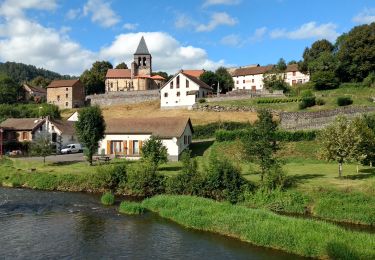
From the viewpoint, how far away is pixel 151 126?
5003cm

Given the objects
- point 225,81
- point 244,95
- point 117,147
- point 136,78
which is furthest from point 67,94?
point 117,147

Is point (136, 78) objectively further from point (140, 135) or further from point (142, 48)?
point (140, 135)

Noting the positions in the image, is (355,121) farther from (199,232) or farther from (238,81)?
(238,81)

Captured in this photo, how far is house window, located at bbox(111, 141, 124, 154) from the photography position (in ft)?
166

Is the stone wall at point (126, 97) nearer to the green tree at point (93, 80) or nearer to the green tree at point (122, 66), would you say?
the green tree at point (93, 80)

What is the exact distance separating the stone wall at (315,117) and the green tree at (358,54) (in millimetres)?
22710

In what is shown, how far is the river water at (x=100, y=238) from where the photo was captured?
19.6 m

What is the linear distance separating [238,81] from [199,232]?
8454cm

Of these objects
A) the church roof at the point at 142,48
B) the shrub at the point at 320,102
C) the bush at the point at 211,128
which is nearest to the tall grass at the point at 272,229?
the bush at the point at 211,128

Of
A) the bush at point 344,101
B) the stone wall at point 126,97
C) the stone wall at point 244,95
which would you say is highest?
the stone wall at point 126,97

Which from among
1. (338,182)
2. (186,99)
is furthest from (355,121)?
(186,99)

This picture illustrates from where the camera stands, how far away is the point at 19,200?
3198 centimetres

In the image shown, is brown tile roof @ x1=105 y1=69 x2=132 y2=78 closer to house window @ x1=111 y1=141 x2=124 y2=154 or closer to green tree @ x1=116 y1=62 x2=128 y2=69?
green tree @ x1=116 y1=62 x2=128 y2=69

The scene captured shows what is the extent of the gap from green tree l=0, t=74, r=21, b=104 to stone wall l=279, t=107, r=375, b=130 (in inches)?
2732
